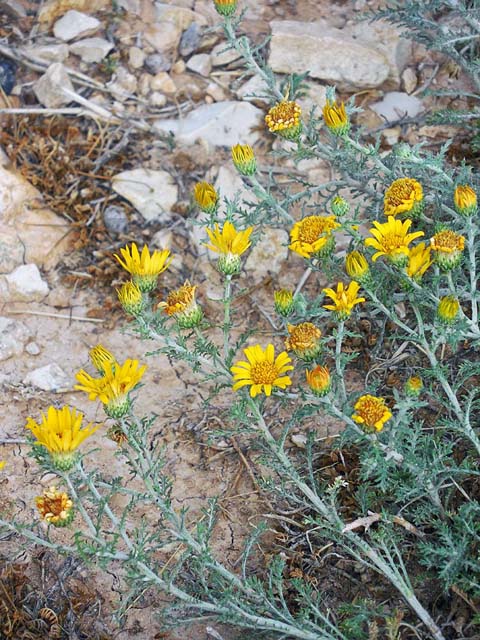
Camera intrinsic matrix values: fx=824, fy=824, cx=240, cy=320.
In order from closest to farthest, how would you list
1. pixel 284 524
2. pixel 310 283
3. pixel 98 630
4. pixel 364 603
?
pixel 364 603 < pixel 98 630 < pixel 284 524 < pixel 310 283

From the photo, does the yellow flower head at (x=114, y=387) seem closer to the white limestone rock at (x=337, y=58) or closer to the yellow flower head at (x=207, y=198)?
the yellow flower head at (x=207, y=198)

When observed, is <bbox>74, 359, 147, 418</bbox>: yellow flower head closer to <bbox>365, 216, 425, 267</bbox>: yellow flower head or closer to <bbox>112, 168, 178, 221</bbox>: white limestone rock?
<bbox>365, 216, 425, 267</bbox>: yellow flower head

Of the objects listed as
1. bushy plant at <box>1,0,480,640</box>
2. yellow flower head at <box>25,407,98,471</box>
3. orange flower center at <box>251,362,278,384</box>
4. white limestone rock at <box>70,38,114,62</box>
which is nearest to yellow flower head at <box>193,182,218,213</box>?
bushy plant at <box>1,0,480,640</box>

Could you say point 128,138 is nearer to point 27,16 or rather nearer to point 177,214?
point 177,214

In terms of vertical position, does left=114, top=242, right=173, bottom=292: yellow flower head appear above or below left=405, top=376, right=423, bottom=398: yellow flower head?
above

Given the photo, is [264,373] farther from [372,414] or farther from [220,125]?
[220,125]

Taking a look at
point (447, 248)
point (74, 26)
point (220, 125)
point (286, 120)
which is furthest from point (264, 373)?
Result: point (74, 26)

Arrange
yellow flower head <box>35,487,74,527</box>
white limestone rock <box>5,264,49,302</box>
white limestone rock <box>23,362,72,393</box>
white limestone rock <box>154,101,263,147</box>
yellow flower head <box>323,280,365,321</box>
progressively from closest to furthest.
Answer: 1. yellow flower head <box>35,487,74,527</box>
2. yellow flower head <box>323,280,365,321</box>
3. white limestone rock <box>23,362,72,393</box>
4. white limestone rock <box>5,264,49,302</box>
5. white limestone rock <box>154,101,263,147</box>

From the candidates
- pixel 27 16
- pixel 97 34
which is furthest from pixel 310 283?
pixel 27 16
